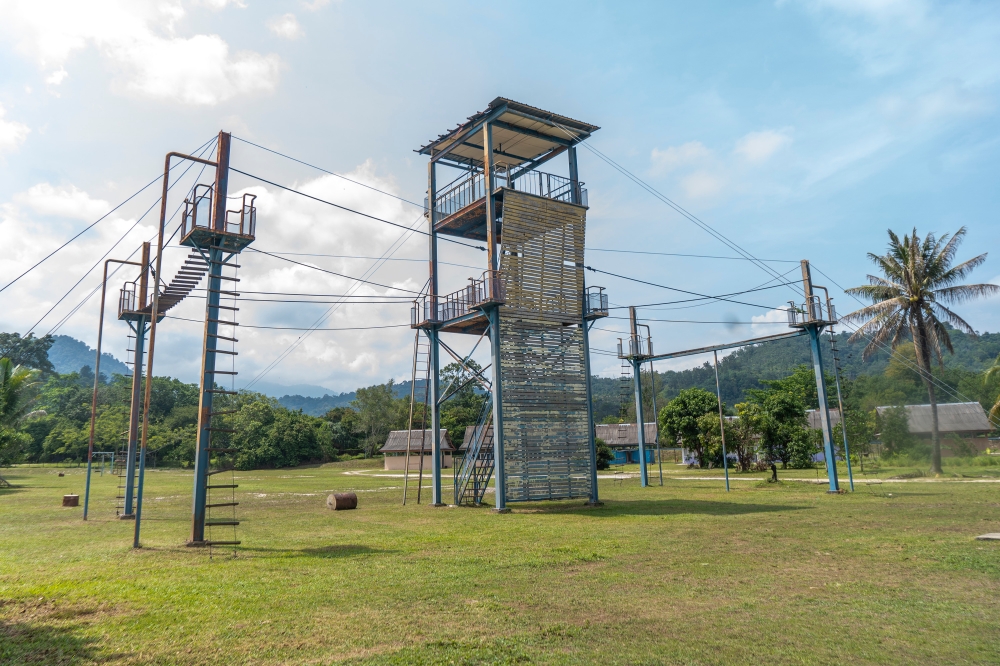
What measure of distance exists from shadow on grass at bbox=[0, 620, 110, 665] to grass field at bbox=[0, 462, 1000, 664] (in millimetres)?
36

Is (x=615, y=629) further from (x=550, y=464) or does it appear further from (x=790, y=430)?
(x=790, y=430)

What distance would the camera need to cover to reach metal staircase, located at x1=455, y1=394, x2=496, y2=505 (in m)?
24.0

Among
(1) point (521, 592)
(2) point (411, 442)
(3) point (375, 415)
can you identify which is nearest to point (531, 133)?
(1) point (521, 592)

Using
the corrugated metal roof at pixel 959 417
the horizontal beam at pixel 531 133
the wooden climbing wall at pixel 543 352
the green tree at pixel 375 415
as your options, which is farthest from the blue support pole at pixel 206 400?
the green tree at pixel 375 415

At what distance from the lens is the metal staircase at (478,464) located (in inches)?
944

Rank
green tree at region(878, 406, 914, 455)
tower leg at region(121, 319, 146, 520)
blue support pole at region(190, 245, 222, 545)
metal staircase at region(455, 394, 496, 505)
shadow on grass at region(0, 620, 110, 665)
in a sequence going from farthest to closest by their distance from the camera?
green tree at region(878, 406, 914, 455) → metal staircase at region(455, 394, 496, 505) → tower leg at region(121, 319, 146, 520) → blue support pole at region(190, 245, 222, 545) → shadow on grass at region(0, 620, 110, 665)

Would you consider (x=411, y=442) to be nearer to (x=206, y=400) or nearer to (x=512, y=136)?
(x=512, y=136)

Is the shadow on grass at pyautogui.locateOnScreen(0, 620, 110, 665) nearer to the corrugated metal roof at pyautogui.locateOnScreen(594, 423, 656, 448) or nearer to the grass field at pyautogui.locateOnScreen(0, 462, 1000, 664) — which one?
the grass field at pyautogui.locateOnScreen(0, 462, 1000, 664)

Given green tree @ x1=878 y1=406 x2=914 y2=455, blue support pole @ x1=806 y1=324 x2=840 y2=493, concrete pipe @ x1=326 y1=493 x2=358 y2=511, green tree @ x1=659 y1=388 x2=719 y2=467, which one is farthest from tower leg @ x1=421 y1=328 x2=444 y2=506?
green tree @ x1=878 y1=406 x2=914 y2=455

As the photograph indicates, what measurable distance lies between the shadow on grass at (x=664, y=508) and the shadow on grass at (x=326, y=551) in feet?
27.4

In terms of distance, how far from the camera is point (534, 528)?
16.4 m

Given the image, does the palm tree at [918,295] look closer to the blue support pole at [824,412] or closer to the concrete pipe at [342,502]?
the blue support pole at [824,412]

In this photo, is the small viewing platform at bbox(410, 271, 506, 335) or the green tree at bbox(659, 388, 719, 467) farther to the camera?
the green tree at bbox(659, 388, 719, 467)

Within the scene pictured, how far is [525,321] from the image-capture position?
22.8 metres
